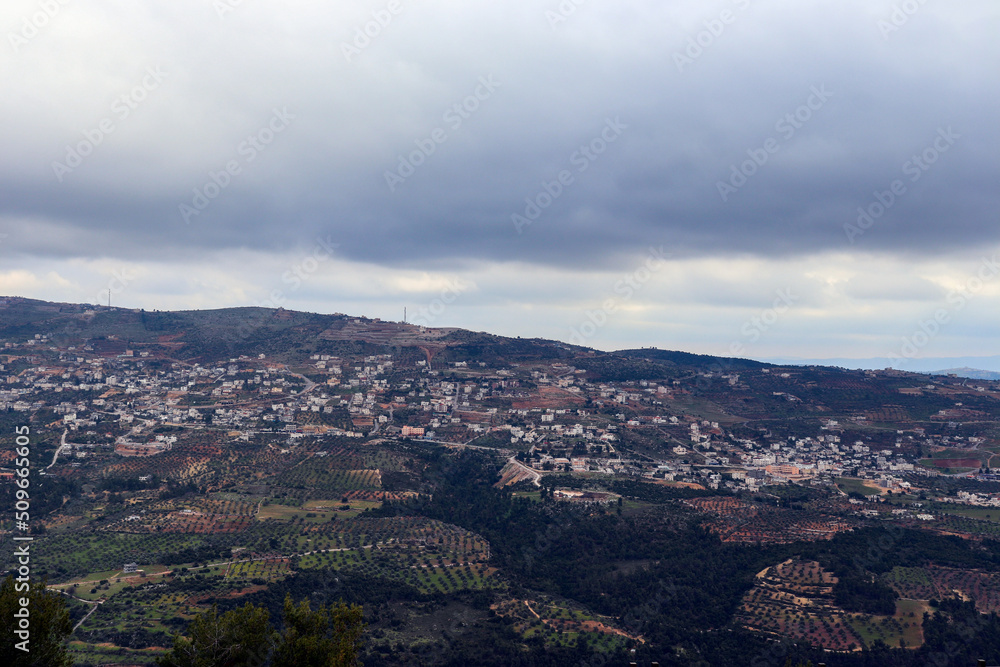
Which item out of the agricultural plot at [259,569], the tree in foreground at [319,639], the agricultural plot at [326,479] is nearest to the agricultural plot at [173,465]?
the agricultural plot at [326,479]

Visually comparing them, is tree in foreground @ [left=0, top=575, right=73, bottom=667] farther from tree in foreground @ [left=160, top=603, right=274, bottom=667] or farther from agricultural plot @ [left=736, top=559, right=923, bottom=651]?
agricultural plot @ [left=736, top=559, right=923, bottom=651]

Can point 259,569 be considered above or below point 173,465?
below

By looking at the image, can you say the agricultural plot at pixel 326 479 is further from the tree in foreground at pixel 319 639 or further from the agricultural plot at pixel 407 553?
the tree in foreground at pixel 319 639

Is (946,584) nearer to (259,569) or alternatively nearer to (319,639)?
(319,639)

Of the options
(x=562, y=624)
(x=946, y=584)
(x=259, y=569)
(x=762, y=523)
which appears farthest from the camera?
(x=762, y=523)

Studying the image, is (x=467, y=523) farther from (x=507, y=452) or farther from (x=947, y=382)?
(x=947, y=382)

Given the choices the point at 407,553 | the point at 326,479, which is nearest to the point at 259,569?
the point at 407,553
